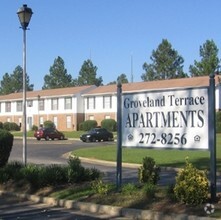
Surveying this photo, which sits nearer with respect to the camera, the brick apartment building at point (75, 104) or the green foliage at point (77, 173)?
the green foliage at point (77, 173)

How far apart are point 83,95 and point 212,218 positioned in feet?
211

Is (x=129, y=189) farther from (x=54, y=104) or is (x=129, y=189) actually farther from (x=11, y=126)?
(x=11, y=126)

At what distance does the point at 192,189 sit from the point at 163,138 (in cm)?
184

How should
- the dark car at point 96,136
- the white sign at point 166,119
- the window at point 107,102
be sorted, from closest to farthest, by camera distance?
the white sign at point 166,119 → the dark car at point 96,136 → the window at point 107,102

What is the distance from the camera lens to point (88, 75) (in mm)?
127312

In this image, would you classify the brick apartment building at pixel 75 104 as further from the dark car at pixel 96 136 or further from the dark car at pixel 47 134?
the dark car at pixel 96 136

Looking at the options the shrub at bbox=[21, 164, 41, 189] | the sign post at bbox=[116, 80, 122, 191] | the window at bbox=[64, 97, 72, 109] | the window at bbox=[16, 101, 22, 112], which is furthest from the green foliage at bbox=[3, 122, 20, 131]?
the sign post at bbox=[116, 80, 122, 191]

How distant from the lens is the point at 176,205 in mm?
9367

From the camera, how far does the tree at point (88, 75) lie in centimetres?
12681

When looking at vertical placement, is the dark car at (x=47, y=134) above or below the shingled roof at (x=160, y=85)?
below

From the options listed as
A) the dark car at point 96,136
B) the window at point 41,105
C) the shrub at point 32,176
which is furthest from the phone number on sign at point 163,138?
the window at point 41,105

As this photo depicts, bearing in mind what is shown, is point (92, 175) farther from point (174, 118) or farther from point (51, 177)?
point (174, 118)

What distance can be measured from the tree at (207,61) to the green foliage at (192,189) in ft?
202

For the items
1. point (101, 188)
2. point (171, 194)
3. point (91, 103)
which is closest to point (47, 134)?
point (91, 103)
